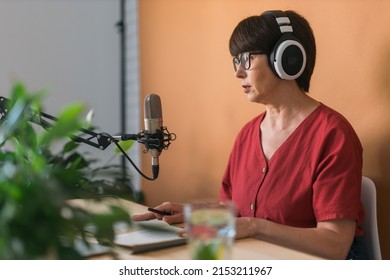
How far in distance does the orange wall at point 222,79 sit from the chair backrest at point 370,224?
0.37ft

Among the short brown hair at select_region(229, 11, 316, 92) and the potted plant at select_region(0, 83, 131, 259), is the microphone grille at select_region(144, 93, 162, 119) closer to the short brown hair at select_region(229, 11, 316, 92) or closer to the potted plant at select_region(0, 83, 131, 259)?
the short brown hair at select_region(229, 11, 316, 92)

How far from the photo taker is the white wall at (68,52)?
2893 mm

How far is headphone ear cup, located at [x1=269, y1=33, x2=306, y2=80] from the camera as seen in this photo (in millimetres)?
1389

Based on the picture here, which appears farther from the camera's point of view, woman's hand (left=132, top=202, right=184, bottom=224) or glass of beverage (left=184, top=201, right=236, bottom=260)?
woman's hand (left=132, top=202, right=184, bottom=224)

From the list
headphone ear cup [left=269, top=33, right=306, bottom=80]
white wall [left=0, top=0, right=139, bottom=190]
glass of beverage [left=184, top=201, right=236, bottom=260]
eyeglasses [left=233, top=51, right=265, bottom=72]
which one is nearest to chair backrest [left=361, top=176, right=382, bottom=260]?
headphone ear cup [left=269, top=33, right=306, bottom=80]

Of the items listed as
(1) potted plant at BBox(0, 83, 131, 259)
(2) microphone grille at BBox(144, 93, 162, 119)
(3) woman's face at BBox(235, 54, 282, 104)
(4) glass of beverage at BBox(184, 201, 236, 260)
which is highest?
(3) woman's face at BBox(235, 54, 282, 104)

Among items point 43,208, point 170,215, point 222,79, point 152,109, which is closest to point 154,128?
point 152,109

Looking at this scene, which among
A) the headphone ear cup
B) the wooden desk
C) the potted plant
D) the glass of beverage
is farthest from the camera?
the headphone ear cup

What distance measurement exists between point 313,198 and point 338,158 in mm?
118

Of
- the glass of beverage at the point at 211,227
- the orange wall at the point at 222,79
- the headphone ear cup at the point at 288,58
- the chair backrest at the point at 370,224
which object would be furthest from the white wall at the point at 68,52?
the glass of beverage at the point at 211,227

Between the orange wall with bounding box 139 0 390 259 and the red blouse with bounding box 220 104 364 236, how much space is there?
18 centimetres

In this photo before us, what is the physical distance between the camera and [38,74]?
9.73 ft

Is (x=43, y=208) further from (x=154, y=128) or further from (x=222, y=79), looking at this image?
(x=222, y=79)
